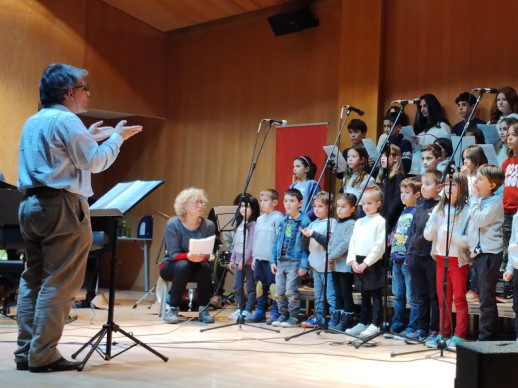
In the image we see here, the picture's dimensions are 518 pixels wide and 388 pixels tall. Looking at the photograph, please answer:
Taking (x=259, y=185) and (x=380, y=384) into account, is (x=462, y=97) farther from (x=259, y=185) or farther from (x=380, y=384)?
(x=380, y=384)

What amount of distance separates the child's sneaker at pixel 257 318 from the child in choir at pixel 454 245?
1.88 m

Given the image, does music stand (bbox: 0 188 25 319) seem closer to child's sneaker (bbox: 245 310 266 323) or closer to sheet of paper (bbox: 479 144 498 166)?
child's sneaker (bbox: 245 310 266 323)

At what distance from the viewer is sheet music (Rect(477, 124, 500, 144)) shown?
21.0ft

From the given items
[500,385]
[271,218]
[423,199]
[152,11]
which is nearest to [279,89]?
[152,11]

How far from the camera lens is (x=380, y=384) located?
12.1 ft

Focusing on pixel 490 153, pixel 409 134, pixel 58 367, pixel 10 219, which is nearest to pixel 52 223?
pixel 58 367

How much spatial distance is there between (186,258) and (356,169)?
6.38 ft

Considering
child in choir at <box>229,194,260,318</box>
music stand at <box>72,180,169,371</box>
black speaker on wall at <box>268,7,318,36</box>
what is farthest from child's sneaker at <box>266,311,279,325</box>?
black speaker on wall at <box>268,7,318,36</box>

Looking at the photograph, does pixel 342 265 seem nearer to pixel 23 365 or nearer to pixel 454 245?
pixel 454 245

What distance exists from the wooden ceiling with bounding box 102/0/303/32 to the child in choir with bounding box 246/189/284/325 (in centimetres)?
323

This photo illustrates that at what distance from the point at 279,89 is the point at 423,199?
12.8 ft

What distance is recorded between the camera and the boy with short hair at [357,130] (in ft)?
25.8

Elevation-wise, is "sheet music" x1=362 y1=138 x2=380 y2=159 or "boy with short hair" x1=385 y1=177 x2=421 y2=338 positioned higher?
"sheet music" x1=362 y1=138 x2=380 y2=159

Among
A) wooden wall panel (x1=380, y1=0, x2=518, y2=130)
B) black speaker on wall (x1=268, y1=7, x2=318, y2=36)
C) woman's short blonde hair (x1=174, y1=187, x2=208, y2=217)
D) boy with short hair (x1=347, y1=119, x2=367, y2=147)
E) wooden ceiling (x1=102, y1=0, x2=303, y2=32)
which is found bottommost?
woman's short blonde hair (x1=174, y1=187, x2=208, y2=217)
